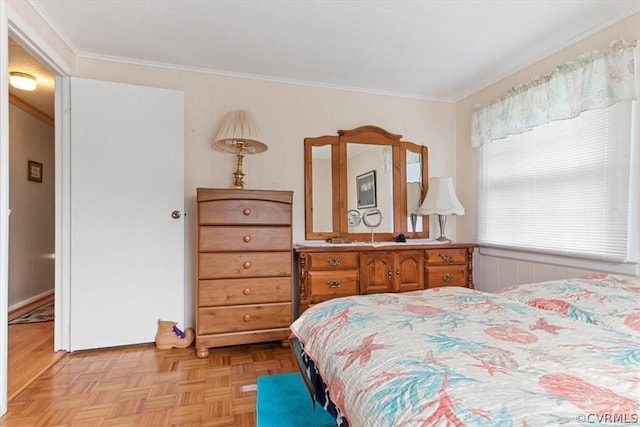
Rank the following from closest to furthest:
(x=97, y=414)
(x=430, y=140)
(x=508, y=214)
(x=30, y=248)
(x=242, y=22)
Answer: (x=97, y=414)
(x=242, y=22)
(x=508, y=214)
(x=430, y=140)
(x=30, y=248)

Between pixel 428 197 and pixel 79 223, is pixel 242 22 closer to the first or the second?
pixel 79 223

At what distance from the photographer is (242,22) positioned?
2141mm

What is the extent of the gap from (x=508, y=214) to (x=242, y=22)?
8.35 ft

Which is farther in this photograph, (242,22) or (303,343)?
(242,22)

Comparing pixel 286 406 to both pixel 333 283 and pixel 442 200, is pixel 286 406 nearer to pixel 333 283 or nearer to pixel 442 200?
pixel 333 283

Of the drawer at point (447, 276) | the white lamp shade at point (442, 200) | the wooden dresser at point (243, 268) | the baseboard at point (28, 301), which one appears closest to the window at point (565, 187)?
the white lamp shade at point (442, 200)

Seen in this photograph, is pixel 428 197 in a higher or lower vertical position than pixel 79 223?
higher

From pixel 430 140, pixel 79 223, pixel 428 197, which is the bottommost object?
pixel 79 223

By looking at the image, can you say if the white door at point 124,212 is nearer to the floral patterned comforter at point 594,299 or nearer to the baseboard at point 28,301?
the baseboard at point 28,301

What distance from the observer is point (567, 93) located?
2.28 meters

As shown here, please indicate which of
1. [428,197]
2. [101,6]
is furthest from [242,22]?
[428,197]

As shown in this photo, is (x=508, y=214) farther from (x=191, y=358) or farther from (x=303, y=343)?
(x=191, y=358)

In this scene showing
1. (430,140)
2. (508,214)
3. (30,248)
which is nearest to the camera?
(508,214)

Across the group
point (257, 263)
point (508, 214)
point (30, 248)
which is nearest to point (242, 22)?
point (257, 263)
